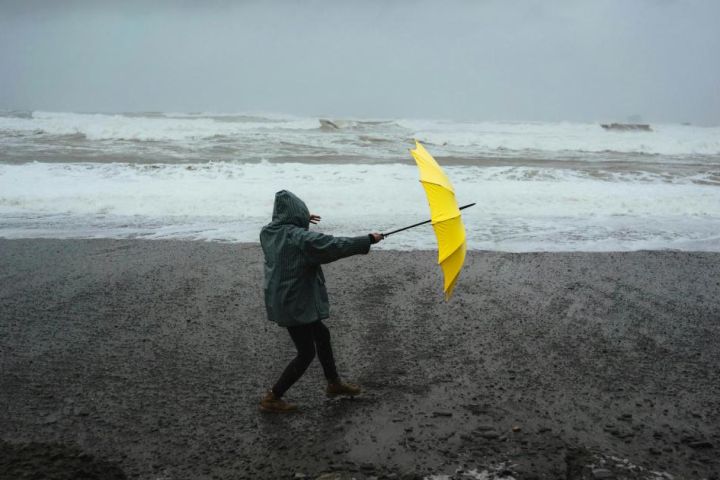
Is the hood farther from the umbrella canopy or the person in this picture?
the umbrella canopy

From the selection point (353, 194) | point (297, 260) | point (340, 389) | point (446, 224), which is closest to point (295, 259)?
point (297, 260)

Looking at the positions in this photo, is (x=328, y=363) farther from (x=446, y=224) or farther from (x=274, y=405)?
(x=446, y=224)

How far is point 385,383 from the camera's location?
399cm

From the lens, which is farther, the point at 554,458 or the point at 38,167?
the point at 38,167

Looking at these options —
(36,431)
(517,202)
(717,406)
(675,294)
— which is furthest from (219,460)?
(517,202)

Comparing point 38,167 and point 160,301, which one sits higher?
point 38,167

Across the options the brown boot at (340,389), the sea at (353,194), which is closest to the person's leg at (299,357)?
the brown boot at (340,389)

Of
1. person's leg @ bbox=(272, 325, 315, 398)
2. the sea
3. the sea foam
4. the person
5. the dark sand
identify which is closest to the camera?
the dark sand

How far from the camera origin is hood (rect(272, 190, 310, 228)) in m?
3.37

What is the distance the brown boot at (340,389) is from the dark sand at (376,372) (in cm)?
7

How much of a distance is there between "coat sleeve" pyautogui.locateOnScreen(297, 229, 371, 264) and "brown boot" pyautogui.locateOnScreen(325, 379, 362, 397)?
0.95 m

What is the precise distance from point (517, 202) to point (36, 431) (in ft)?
30.5

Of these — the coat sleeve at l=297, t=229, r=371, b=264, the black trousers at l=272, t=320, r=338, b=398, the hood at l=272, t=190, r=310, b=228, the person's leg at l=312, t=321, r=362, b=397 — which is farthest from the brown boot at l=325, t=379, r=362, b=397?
the hood at l=272, t=190, r=310, b=228

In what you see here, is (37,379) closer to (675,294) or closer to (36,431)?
(36,431)
